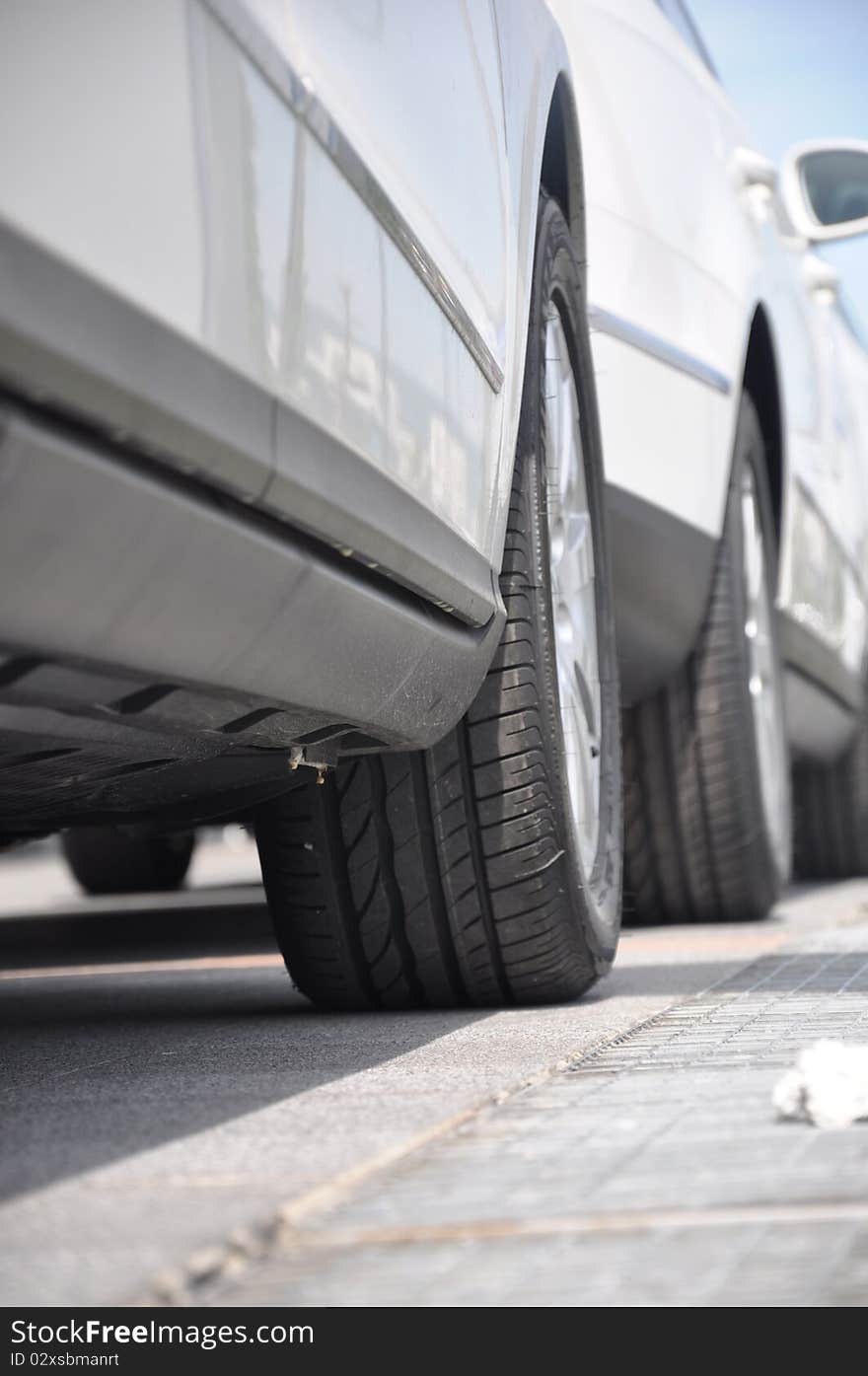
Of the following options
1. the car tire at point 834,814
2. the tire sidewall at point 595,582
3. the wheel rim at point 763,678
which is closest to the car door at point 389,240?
the tire sidewall at point 595,582

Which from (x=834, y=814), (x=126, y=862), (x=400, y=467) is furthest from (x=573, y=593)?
(x=126, y=862)

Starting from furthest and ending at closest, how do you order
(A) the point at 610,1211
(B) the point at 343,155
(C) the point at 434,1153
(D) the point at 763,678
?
1. (D) the point at 763,678
2. (B) the point at 343,155
3. (C) the point at 434,1153
4. (A) the point at 610,1211

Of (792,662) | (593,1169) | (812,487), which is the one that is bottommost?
(593,1169)

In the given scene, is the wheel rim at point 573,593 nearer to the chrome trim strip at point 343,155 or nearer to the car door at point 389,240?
the car door at point 389,240

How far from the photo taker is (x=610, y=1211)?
1.39m

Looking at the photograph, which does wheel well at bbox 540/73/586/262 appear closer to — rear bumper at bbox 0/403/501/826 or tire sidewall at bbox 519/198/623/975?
tire sidewall at bbox 519/198/623/975

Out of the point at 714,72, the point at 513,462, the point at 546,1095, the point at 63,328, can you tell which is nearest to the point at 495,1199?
the point at 546,1095

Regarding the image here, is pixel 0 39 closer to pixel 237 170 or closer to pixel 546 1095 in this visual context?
pixel 237 170

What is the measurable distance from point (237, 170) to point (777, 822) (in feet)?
11.0

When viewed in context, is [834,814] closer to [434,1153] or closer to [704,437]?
[704,437]

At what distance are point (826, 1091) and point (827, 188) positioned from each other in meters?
4.09

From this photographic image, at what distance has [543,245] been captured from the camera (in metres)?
2.80

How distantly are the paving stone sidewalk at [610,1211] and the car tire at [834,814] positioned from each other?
4.73 metres

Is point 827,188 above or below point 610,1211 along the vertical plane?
above
